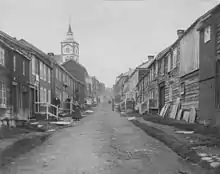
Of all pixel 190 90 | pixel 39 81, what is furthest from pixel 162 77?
pixel 39 81

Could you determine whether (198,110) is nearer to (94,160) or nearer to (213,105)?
(213,105)

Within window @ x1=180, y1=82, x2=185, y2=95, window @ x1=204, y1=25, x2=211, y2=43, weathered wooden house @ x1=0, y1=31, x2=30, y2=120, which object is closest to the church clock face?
weathered wooden house @ x1=0, y1=31, x2=30, y2=120

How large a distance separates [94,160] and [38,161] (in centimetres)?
160

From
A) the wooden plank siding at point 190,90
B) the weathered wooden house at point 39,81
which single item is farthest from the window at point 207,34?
the weathered wooden house at point 39,81

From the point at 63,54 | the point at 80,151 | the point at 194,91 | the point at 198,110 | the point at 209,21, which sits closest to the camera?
the point at 80,151

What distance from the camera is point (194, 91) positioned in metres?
16.8

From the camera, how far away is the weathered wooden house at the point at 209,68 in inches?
507

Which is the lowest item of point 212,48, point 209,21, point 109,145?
point 109,145

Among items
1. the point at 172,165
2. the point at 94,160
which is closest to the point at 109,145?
the point at 94,160

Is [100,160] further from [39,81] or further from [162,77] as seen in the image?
[162,77]

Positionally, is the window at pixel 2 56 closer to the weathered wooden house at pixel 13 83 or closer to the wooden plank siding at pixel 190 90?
the weathered wooden house at pixel 13 83

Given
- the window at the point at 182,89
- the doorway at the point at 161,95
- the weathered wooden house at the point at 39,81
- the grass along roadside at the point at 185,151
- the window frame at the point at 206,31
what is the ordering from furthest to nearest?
1. the doorway at the point at 161,95
2. the weathered wooden house at the point at 39,81
3. the window at the point at 182,89
4. the window frame at the point at 206,31
5. the grass along roadside at the point at 185,151

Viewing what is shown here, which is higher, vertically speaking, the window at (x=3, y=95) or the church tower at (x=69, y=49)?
the church tower at (x=69, y=49)

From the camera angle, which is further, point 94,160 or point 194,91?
point 194,91
